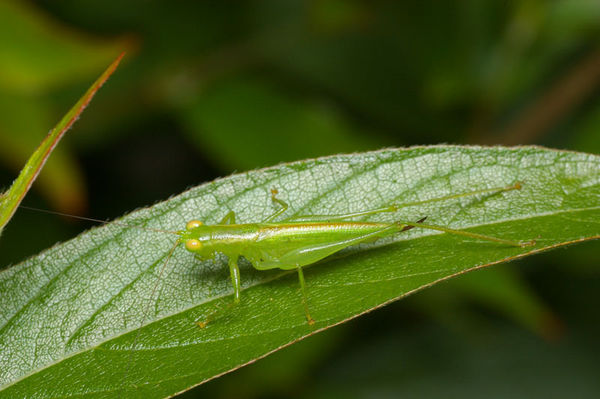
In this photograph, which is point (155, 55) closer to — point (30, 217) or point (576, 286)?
point (30, 217)

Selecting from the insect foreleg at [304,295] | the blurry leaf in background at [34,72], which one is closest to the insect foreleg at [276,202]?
the insect foreleg at [304,295]

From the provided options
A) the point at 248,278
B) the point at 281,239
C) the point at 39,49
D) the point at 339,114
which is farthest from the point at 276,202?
the point at 39,49

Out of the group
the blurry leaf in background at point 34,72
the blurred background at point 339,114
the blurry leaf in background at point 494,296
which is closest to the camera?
the blurry leaf in background at point 494,296

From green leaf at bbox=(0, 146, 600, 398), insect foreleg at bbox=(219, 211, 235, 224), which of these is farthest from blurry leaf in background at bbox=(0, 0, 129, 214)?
green leaf at bbox=(0, 146, 600, 398)

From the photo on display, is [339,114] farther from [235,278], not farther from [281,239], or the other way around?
[235,278]

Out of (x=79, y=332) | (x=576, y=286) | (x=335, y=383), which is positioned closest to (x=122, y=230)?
(x=79, y=332)

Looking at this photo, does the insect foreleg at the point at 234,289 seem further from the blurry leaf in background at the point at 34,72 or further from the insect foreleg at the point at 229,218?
the blurry leaf in background at the point at 34,72
